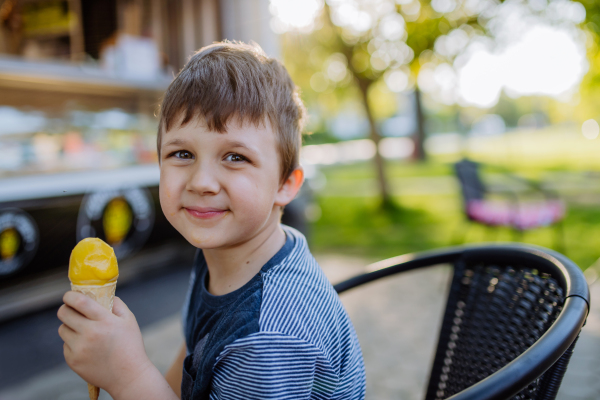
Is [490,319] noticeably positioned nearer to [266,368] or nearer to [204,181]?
[266,368]

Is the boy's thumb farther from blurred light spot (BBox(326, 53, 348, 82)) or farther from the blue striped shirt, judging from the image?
blurred light spot (BBox(326, 53, 348, 82))

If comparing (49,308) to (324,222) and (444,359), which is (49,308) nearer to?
(444,359)

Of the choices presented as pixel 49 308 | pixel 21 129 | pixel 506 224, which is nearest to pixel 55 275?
pixel 49 308

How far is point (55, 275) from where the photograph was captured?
3662 millimetres

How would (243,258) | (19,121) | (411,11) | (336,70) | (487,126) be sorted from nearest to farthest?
(243,258) < (19,121) < (411,11) < (336,70) < (487,126)

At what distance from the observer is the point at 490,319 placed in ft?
4.56

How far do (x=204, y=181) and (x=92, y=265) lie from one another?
1.04ft

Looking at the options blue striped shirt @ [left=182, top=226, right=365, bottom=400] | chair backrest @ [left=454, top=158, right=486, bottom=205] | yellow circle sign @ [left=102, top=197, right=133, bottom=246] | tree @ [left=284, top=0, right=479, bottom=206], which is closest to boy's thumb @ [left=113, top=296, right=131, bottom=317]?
blue striped shirt @ [left=182, top=226, right=365, bottom=400]

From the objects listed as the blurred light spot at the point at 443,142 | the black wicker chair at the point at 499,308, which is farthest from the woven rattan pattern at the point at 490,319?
the blurred light spot at the point at 443,142

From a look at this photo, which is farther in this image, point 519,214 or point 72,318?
point 519,214

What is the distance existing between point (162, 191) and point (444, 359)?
3.36 ft

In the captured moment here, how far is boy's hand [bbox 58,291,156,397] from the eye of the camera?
94 cm

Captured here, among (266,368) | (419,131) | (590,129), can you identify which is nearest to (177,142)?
(266,368)

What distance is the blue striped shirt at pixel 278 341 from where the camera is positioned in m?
0.93
